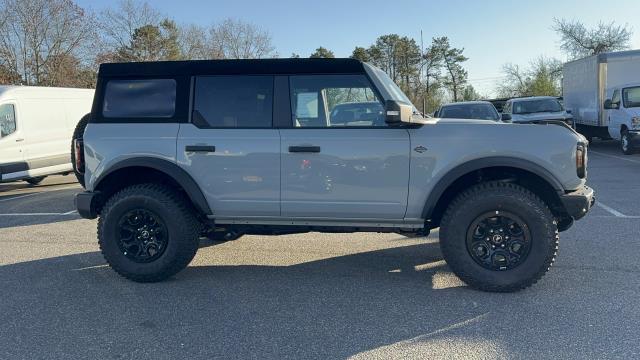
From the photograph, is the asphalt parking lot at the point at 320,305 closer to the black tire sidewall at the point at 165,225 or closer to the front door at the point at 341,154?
the black tire sidewall at the point at 165,225

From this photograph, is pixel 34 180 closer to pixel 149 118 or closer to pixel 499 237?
pixel 149 118

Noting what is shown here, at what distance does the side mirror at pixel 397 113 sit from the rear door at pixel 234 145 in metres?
0.99

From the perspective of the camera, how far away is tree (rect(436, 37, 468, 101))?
52.5m

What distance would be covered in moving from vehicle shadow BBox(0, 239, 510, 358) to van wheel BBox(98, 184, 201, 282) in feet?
0.59

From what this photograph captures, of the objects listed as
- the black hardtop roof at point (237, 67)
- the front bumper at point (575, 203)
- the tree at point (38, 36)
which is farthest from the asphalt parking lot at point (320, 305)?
the tree at point (38, 36)

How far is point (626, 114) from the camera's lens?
1392 centimetres

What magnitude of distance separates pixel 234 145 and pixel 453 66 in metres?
52.1

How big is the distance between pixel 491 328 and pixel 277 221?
2.02 metres

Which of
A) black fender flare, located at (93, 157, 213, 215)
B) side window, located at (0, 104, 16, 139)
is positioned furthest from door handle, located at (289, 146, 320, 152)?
side window, located at (0, 104, 16, 139)

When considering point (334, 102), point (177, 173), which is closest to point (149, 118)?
point (177, 173)

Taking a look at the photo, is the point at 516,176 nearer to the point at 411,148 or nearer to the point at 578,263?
the point at 411,148

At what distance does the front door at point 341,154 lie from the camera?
430cm

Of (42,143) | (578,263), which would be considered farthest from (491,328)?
(42,143)

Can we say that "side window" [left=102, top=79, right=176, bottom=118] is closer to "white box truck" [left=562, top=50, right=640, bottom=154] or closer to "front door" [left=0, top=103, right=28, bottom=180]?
"front door" [left=0, top=103, right=28, bottom=180]
